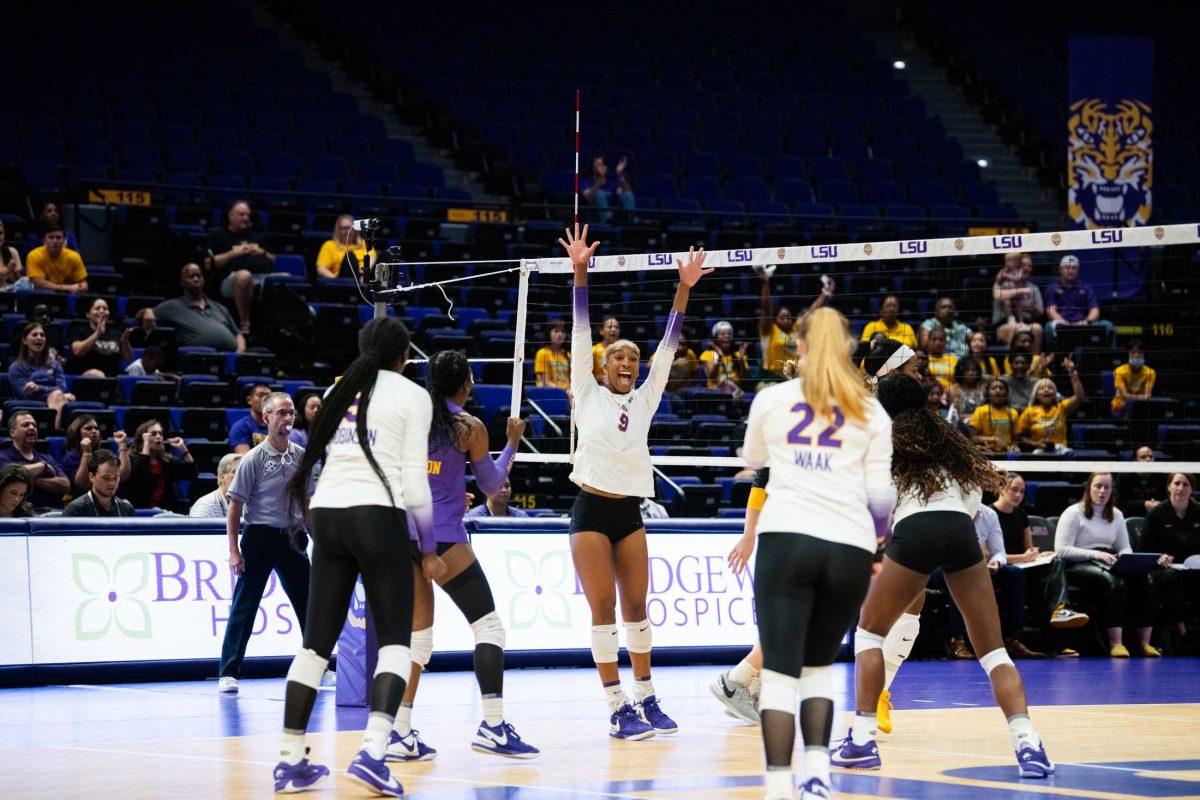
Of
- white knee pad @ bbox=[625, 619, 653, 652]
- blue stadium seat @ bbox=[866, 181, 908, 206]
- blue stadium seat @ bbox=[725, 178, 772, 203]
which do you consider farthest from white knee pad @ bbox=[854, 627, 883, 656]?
blue stadium seat @ bbox=[866, 181, 908, 206]

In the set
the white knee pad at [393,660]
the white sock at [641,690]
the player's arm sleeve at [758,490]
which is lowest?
the white sock at [641,690]

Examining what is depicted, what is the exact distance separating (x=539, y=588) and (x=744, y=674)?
11.4 feet

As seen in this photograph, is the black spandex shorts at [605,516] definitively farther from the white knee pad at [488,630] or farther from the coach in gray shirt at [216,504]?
the coach in gray shirt at [216,504]

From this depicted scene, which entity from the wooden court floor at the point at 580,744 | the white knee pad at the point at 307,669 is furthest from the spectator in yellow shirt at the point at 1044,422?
the white knee pad at the point at 307,669

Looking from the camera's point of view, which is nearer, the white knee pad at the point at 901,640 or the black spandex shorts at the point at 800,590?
the black spandex shorts at the point at 800,590

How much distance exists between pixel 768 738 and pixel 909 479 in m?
2.04

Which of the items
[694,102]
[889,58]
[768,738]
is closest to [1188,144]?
[889,58]

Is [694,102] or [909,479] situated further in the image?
[694,102]

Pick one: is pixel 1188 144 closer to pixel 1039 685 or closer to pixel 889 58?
pixel 889 58

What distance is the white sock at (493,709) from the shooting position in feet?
23.7

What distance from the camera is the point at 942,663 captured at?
12.4 metres

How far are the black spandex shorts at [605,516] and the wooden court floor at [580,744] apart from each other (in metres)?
1.07

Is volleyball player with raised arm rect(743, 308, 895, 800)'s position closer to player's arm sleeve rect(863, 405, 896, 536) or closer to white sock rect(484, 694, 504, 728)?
player's arm sleeve rect(863, 405, 896, 536)

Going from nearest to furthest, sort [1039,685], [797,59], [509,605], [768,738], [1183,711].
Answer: [768,738] < [1183,711] < [1039,685] < [509,605] < [797,59]
